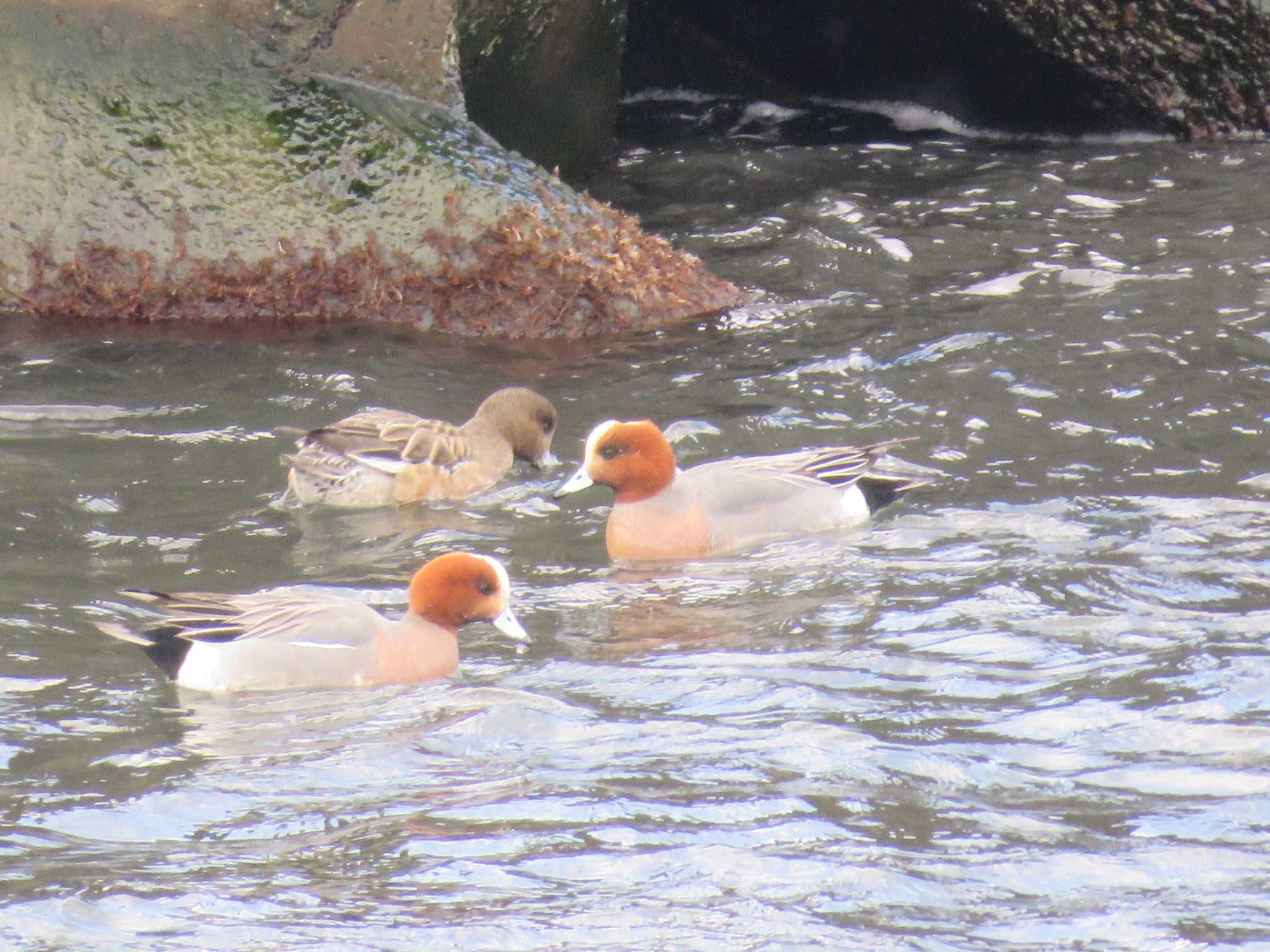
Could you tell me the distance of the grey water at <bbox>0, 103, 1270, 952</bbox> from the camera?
13.2 feet

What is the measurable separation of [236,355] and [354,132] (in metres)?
1.48

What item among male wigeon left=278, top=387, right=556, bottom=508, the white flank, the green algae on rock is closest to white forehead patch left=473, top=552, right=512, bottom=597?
male wigeon left=278, top=387, right=556, bottom=508

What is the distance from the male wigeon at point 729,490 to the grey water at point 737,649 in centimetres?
15

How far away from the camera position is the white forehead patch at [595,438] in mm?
7336

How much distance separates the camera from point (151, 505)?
7.13 meters

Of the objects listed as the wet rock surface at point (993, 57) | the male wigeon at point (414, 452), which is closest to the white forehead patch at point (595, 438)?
the male wigeon at point (414, 452)

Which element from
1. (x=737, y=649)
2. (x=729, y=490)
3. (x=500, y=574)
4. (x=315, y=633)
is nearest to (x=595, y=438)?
(x=729, y=490)

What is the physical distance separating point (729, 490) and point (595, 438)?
60cm

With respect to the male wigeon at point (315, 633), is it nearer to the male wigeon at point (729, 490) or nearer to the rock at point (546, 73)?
the male wigeon at point (729, 490)

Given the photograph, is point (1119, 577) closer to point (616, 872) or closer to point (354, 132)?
point (616, 872)

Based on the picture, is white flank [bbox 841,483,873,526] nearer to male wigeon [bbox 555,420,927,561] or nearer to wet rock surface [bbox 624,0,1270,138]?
male wigeon [bbox 555,420,927,561]

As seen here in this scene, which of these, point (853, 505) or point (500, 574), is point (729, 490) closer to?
point (853, 505)

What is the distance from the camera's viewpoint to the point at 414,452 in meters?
7.72

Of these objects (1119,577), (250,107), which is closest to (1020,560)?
(1119,577)
